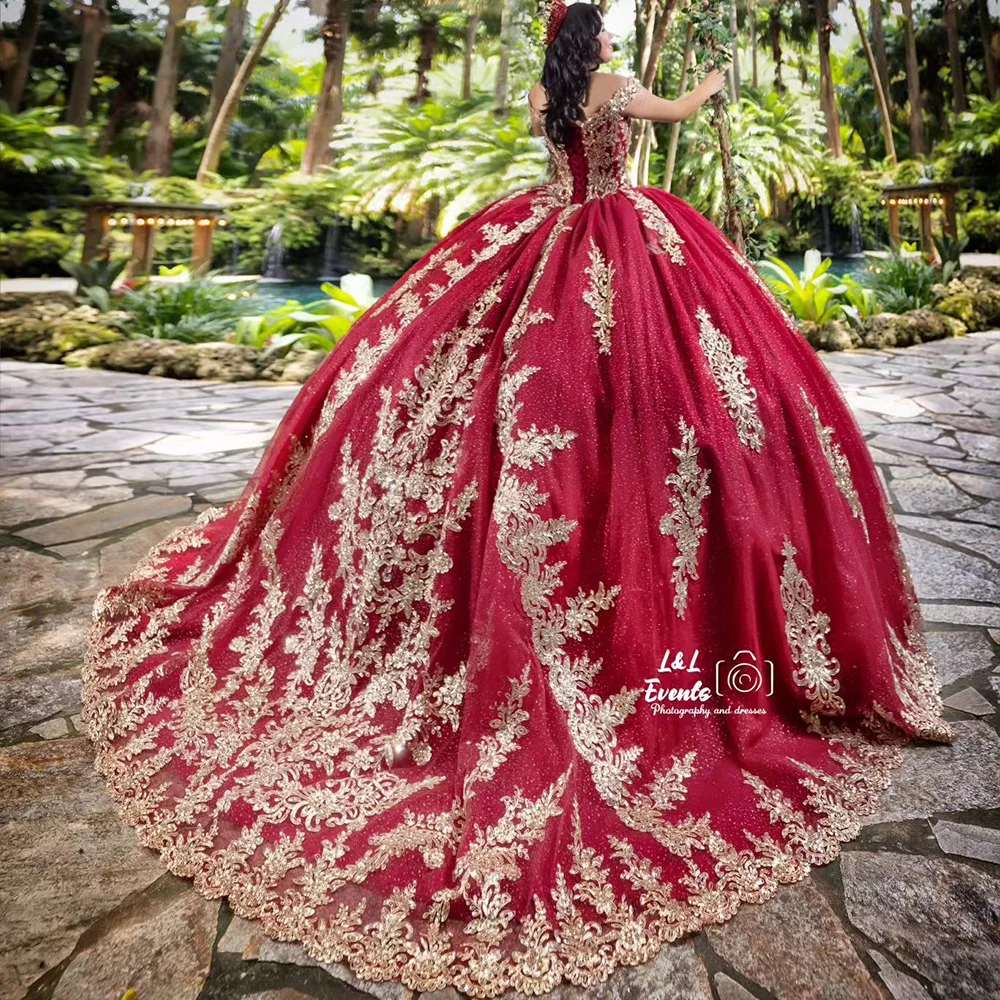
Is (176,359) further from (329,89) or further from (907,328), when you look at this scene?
(907,328)

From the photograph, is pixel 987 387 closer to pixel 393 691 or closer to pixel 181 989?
pixel 393 691

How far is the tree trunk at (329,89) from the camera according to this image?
7.15m

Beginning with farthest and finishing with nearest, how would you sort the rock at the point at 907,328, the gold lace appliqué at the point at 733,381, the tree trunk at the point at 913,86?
the tree trunk at the point at 913,86
the rock at the point at 907,328
the gold lace appliqué at the point at 733,381

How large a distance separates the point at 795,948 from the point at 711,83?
1.77 m


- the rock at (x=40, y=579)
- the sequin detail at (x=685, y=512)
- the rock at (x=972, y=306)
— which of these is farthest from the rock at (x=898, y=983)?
the rock at (x=972, y=306)

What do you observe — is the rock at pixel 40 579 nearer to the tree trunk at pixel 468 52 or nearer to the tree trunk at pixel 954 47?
the tree trunk at pixel 468 52

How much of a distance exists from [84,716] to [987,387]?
17.0 feet

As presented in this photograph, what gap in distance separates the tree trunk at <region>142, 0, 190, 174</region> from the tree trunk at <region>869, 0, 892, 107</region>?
618 cm

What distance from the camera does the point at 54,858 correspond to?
132cm

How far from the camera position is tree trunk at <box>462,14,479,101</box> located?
23.8ft

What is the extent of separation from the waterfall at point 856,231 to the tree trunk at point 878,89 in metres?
0.55

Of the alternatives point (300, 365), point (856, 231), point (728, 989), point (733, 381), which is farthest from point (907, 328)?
point (728, 989)

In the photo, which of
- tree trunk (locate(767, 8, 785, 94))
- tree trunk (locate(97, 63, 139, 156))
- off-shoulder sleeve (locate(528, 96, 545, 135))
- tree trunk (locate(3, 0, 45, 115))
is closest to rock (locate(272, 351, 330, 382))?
tree trunk (locate(97, 63, 139, 156))

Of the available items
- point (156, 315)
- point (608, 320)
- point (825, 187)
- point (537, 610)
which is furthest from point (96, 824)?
point (825, 187)
